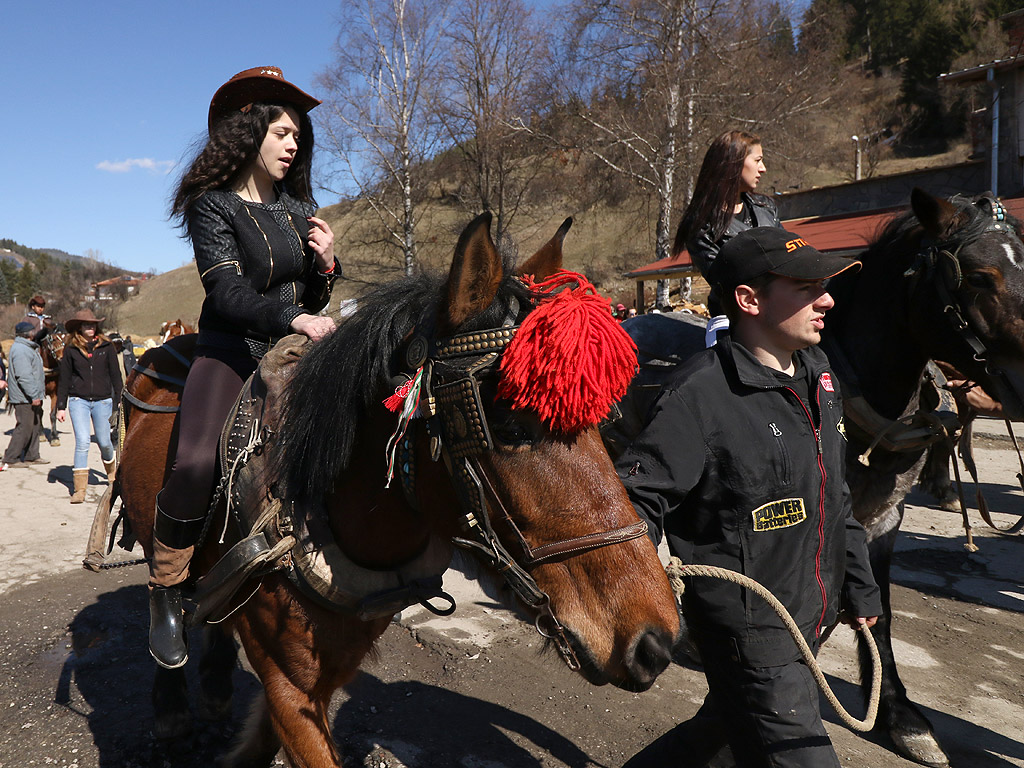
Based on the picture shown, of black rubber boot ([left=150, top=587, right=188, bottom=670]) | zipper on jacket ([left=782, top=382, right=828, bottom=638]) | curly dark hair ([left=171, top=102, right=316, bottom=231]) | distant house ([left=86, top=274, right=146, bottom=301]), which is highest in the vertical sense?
distant house ([left=86, top=274, right=146, bottom=301])

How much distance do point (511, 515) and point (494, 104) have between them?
1957 cm

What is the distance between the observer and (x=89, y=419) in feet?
27.9

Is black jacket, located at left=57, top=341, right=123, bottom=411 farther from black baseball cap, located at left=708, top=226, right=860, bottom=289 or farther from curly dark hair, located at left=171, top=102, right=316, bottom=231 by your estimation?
black baseball cap, located at left=708, top=226, right=860, bottom=289

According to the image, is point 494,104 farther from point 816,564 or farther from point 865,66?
point 865,66

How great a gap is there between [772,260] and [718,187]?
1.54m

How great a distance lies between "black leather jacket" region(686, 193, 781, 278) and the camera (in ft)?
11.7

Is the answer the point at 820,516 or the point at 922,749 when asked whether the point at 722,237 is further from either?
the point at 922,749

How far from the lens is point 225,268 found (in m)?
2.33

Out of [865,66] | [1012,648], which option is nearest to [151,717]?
[1012,648]

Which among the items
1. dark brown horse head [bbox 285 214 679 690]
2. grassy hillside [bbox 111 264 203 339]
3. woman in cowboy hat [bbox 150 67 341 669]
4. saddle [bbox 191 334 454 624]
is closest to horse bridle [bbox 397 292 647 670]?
dark brown horse head [bbox 285 214 679 690]

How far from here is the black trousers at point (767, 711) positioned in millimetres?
1959

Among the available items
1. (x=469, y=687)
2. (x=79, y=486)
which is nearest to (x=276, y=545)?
(x=469, y=687)

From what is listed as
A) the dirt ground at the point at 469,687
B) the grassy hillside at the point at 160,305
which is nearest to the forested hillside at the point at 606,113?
the dirt ground at the point at 469,687

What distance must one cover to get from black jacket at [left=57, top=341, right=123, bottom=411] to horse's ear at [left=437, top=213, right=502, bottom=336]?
8350 millimetres
